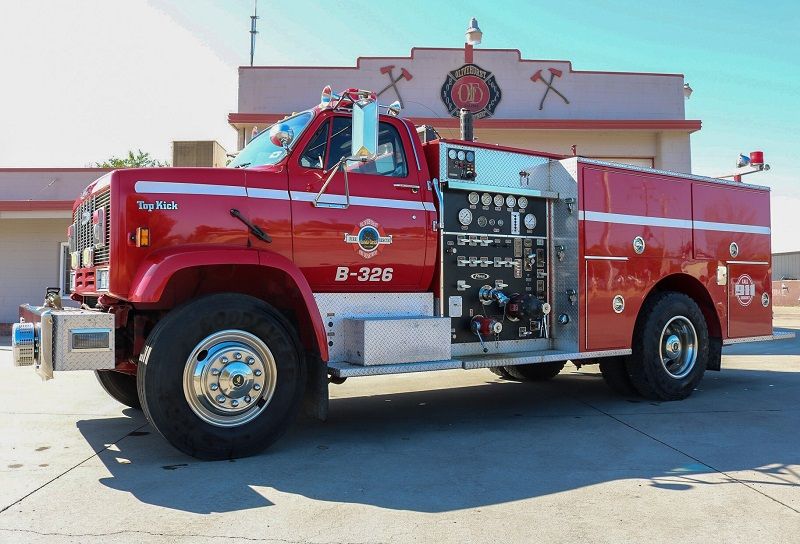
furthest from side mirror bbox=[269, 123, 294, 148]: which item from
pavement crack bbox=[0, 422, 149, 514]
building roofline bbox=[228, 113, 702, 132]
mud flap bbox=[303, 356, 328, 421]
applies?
building roofline bbox=[228, 113, 702, 132]

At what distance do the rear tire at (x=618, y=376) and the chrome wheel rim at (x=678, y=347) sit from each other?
42 centimetres

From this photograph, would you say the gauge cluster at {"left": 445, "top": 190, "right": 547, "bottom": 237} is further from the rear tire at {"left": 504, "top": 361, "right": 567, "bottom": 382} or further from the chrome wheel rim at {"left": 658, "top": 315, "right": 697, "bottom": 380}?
the rear tire at {"left": 504, "top": 361, "right": 567, "bottom": 382}

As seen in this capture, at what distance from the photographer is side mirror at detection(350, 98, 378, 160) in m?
4.76


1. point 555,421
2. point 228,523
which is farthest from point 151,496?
point 555,421

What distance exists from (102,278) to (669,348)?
5843 millimetres

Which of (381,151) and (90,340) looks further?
(381,151)

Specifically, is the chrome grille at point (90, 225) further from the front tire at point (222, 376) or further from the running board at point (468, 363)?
the running board at point (468, 363)

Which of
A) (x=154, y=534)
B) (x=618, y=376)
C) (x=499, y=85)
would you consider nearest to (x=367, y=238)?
(x=154, y=534)

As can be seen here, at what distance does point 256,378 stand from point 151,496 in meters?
1.13

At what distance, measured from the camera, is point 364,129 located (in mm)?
4781

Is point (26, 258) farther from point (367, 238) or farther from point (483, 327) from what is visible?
point (483, 327)

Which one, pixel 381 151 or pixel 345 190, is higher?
pixel 381 151

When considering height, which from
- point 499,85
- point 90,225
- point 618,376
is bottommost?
point 618,376

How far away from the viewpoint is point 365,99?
16.1ft
